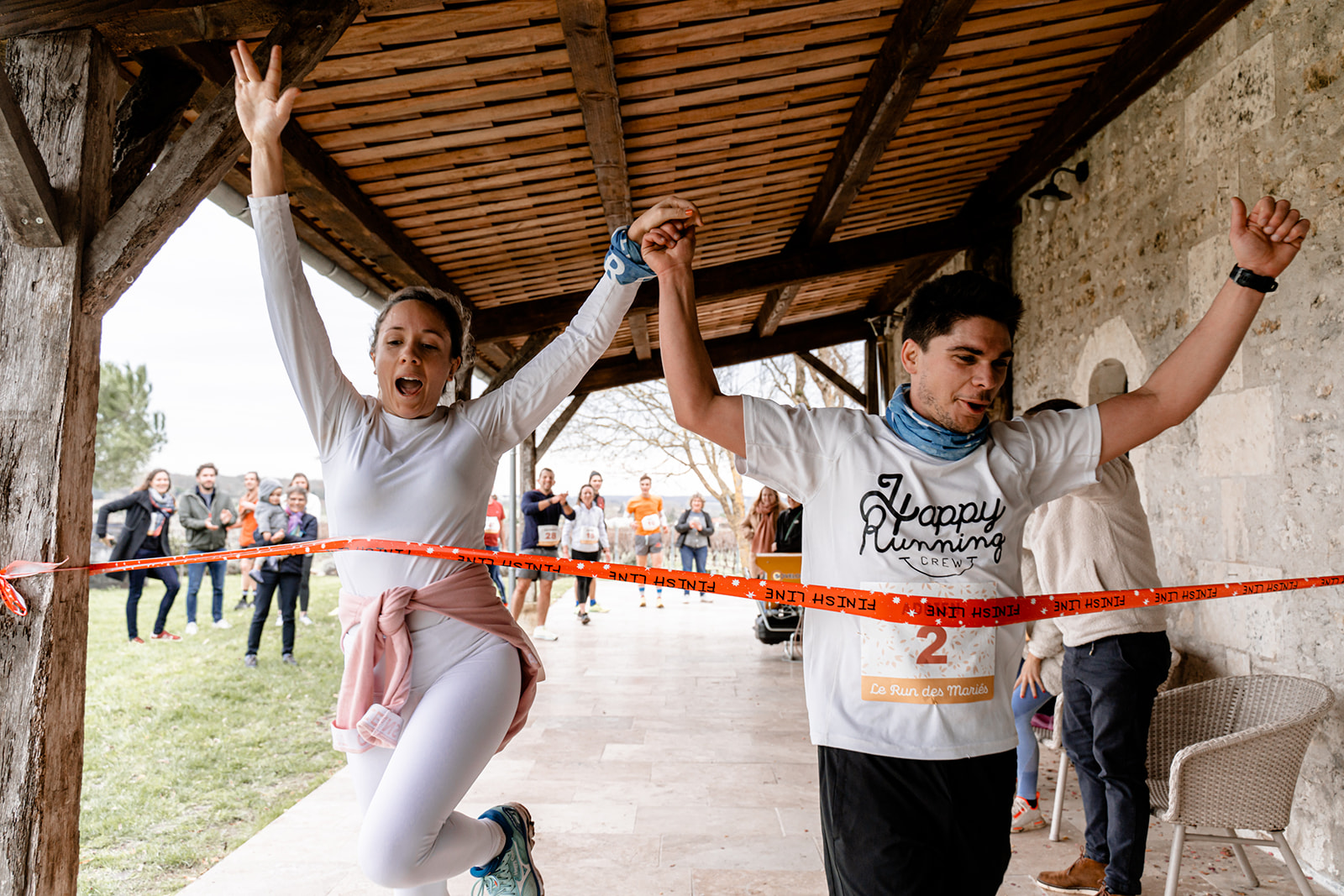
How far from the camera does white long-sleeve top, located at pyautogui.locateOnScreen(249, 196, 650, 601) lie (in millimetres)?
1846

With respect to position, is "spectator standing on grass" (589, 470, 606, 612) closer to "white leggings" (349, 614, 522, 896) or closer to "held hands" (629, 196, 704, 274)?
"white leggings" (349, 614, 522, 896)

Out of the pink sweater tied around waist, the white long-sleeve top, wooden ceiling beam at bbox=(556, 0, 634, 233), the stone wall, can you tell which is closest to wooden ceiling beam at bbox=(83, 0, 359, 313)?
the white long-sleeve top

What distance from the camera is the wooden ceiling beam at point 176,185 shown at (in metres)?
2.29

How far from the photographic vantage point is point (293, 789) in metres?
4.57

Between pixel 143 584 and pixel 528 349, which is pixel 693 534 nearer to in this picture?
pixel 528 349

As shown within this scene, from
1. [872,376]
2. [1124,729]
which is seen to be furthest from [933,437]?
[872,376]

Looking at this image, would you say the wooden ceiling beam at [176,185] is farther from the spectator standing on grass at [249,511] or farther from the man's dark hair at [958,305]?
the spectator standing on grass at [249,511]

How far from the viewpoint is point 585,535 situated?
9383mm

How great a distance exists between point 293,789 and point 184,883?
132 centimetres

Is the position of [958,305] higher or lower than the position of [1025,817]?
higher

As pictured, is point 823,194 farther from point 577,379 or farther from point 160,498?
point 160,498

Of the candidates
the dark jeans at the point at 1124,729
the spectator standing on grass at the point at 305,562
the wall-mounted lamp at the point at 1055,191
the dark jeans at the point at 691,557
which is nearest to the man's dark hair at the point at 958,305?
the dark jeans at the point at 1124,729

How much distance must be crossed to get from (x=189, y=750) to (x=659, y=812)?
329 cm

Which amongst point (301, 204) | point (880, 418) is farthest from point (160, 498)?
point (880, 418)
